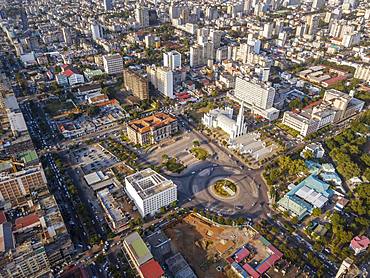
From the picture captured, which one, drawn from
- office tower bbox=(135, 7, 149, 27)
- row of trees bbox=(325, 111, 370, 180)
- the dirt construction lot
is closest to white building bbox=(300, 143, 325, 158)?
row of trees bbox=(325, 111, 370, 180)

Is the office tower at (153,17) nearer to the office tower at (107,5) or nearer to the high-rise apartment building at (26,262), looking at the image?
the office tower at (107,5)

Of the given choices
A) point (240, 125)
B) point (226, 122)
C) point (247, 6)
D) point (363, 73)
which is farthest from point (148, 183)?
point (247, 6)

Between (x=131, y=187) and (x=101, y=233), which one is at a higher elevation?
(x=131, y=187)

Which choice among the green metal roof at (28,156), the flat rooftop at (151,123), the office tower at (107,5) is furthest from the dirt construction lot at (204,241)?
the office tower at (107,5)

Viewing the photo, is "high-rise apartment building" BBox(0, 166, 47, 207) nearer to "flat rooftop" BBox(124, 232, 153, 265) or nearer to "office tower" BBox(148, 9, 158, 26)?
"flat rooftop" BBox(124, 232, 153, 265)

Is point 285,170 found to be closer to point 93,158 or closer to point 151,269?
point 151,269

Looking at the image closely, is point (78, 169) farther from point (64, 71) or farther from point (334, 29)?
point (334, 29)

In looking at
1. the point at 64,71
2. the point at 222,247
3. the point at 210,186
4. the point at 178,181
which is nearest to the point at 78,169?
the point at 178,181
